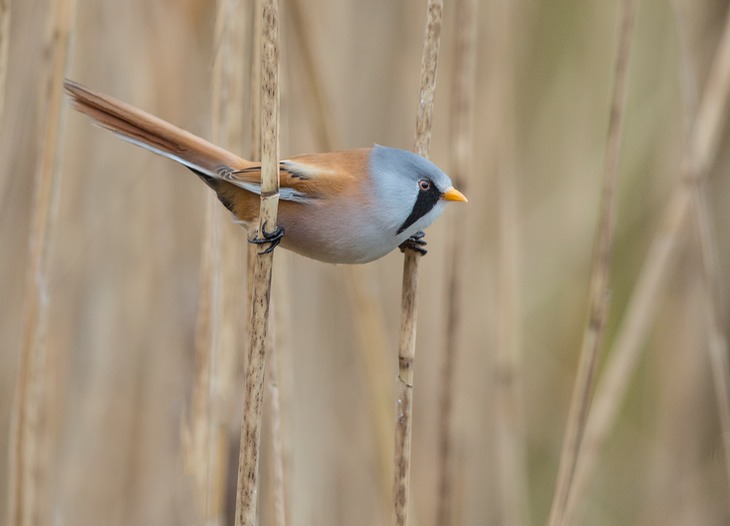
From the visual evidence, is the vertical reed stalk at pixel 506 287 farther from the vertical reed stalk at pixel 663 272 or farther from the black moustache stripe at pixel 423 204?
the black moustache stripe at pixel 423 204

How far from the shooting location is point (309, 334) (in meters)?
2.09

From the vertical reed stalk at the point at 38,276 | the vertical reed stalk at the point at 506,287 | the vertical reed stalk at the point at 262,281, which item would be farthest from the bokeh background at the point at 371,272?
the vertical reed stalk at the point at 262,281

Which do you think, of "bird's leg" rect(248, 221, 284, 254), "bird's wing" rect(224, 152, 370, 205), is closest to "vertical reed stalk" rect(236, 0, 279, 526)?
"bird's leg" rect(248, 221, 284, 254)

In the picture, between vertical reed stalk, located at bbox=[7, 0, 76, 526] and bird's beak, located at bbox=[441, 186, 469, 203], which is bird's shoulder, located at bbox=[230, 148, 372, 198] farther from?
vertical reed stalk, located at bbox=[7, 0, 76, 526]

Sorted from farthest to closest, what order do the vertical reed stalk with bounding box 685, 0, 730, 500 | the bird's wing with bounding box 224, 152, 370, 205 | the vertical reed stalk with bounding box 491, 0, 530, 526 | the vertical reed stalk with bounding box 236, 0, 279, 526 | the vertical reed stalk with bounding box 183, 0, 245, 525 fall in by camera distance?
the vertical reed stalk with bounding box 491, 0, 530, 526 < the vertical reed stalk with bounding box 685, 0, 730, 500 < the vertical reed stalk with bounding box 183, 0, 245, 525 < the bird's wing with bounding box 224, 152, 370, 205 < the vertical reed stalk with bounding box 236, 0, 279, 526

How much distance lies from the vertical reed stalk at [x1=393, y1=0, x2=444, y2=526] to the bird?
59mm

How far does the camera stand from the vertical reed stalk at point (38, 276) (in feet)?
4.27

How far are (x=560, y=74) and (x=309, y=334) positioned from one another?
1053 mm

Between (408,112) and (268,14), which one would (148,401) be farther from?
(268,14)

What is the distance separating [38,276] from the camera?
4.38ft

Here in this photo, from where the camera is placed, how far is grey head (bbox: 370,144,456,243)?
A: 1.18 meters

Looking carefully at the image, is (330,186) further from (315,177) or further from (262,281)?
(262,281)

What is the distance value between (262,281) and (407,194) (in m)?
0.26

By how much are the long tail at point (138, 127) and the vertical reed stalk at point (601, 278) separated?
639 mm
